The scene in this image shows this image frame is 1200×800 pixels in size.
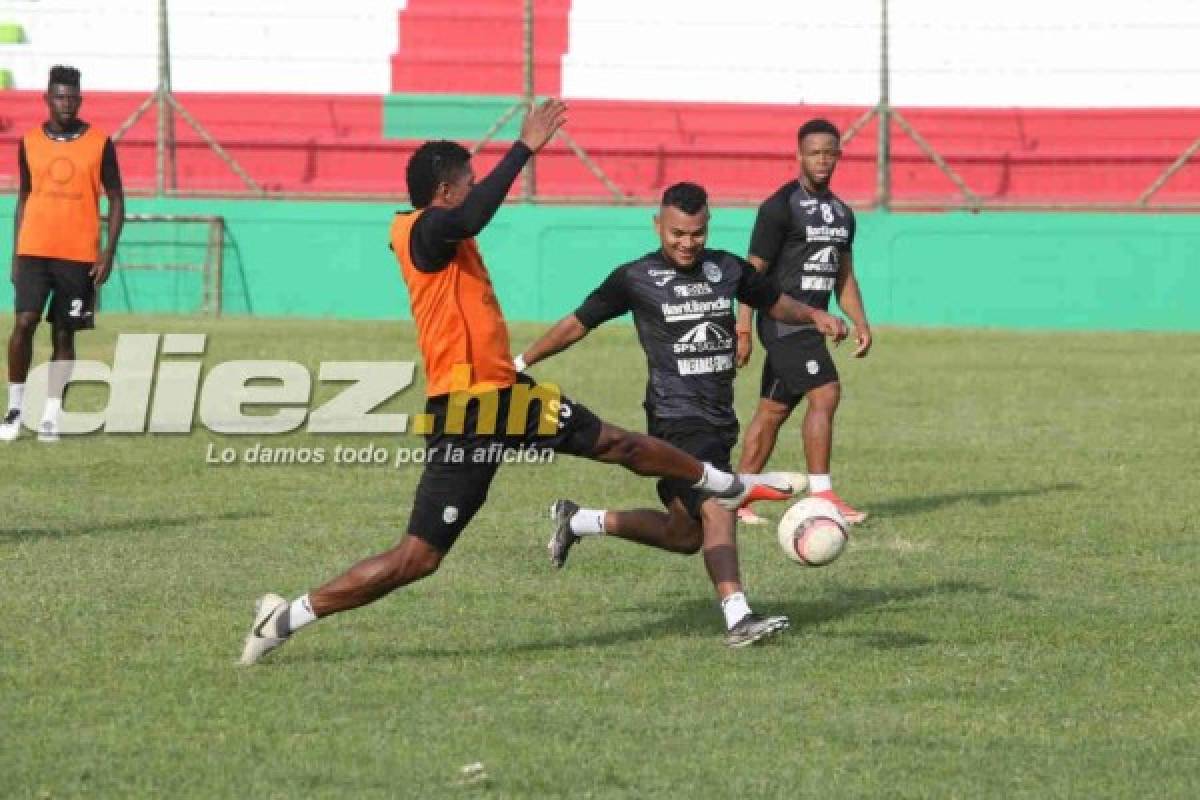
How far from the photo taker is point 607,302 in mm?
9398

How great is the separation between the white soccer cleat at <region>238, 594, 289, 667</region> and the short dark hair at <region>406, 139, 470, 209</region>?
1.59m

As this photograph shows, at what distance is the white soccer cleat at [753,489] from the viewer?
28.7 feet

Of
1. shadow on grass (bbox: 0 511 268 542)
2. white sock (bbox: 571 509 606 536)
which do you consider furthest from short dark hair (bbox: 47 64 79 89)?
white sock (bbox: 571 509 606 536)

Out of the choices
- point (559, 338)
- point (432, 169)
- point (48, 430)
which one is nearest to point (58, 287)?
point (48, 430)

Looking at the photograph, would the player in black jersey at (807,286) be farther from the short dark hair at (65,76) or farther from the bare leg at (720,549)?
Answer: the short dark hair at (65,76)

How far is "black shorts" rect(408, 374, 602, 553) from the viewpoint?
26.9 ft

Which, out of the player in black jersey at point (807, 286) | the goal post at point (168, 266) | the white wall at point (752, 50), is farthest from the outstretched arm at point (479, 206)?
the white wall at point (752, 50)

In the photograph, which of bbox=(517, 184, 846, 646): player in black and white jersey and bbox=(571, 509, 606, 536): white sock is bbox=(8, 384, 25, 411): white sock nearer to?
bbox=(571, 509, 606, 536): white sock

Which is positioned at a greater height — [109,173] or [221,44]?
[221,44]

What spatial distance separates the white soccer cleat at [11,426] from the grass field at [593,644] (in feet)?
0.61

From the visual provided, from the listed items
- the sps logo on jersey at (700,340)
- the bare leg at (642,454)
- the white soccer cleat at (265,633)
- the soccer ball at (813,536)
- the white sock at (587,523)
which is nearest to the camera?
the white soccer cleat at (265,633)

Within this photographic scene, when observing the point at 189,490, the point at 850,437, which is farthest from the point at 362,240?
the point at 189,490

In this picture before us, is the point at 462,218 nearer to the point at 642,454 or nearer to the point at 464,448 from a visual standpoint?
the point at 464,448

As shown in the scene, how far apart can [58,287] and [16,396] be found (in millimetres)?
830
